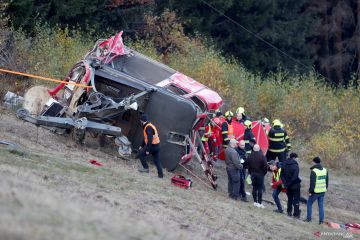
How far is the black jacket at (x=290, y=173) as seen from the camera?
53.5ft

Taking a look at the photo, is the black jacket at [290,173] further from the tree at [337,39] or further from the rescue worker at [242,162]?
the tree at [337,39]

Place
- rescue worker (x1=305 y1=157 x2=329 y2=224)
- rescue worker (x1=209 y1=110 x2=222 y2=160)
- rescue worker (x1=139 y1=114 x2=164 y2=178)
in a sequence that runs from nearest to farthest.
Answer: rescue worker (x1=139 y1=114 x2=164 y2=178) → rescue worker (x1=305 y1=157 x2=329 y2=224) → rescue worker (x1=209 y1=110 x2=222 y2=160)

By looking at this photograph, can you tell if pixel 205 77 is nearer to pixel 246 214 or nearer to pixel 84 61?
pixel 84 61

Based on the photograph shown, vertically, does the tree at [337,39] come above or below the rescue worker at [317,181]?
above

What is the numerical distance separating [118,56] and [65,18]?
1182 centimetres

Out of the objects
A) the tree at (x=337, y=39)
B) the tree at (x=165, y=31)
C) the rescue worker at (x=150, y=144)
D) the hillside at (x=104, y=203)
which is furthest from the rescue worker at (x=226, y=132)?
the tree at (x=337, y=39)

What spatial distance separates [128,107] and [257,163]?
2.94m

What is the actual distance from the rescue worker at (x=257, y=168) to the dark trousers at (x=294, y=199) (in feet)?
1.93

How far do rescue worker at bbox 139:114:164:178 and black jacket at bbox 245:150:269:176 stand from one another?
6.18ft

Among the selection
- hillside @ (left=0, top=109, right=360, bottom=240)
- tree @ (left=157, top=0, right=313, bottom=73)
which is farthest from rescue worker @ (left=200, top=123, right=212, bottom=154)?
tree @ (left=157, top=0, right=313, bottom=73)

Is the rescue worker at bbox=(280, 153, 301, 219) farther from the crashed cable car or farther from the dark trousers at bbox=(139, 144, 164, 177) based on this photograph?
the dark trousers at bbox=(139, 144, 164, 177)

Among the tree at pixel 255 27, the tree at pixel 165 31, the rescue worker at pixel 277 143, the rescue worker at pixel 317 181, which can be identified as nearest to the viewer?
the rescue worker at pixel 317 181

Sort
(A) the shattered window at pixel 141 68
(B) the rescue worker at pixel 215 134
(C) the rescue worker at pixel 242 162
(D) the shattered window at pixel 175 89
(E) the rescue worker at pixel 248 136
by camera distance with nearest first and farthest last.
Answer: (C) the rescue worker at pixel 242 162 < (D) the shattered window at pixel 175 89 < (A) the shattered window at pixel 141 68 < (E) the rescue worker at pixel 248 136 < (B) the rescue worker at pixel 215 134

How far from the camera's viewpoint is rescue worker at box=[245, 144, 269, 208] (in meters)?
16.7
